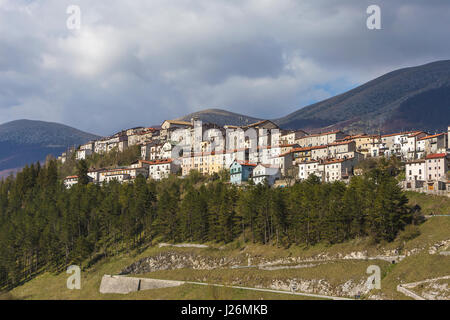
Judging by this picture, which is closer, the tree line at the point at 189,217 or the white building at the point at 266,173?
the tree line at the point at 189,217

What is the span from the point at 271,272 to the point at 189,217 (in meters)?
27.6

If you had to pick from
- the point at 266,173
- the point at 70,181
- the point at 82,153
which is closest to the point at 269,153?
the point at 266,173

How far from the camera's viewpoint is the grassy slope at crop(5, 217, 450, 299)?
1886 inches

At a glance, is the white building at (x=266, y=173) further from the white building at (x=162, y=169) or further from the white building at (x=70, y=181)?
the white building at (x=70, y=181)

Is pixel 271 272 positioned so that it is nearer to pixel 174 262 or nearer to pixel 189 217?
pixel 174 262

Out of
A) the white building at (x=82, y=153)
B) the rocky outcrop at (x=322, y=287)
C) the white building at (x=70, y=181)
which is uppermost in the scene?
the white building at (x=82, y=153)

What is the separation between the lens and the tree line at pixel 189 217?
225ft

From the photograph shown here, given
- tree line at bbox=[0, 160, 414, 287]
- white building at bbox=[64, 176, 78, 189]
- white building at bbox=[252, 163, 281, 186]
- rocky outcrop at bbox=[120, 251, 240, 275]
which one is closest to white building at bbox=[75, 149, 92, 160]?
white building at bbox=[64, 176, 78, 189]

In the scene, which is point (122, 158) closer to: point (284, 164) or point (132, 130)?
point (132, 130)

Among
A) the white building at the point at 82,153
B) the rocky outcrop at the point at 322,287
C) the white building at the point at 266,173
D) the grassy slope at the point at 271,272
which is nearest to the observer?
the grassy slope at the point at 271,272

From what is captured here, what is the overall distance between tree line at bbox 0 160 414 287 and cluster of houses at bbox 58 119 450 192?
9037 mm

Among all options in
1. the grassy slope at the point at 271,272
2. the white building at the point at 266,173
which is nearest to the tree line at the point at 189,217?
the grassy slope at the point at 271,272

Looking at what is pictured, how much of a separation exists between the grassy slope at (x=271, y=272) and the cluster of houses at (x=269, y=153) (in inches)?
854

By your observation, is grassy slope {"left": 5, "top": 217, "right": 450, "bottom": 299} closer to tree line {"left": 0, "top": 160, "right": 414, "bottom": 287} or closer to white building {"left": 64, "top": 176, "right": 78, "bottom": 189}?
tree line {"left": 0, "top": 160, "right": 414, "bottom": 287}
